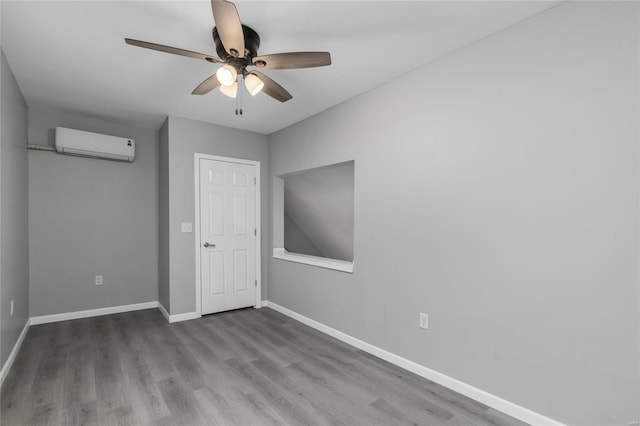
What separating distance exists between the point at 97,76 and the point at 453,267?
339 cm

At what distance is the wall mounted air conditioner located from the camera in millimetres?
3477

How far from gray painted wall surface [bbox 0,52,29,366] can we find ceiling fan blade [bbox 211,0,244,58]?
1.93 m

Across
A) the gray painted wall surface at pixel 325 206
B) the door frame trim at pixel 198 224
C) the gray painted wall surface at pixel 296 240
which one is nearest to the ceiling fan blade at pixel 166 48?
the gray painted wall surface at pixel 325 206

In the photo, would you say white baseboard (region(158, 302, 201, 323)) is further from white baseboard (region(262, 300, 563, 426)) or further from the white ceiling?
the white ceiling

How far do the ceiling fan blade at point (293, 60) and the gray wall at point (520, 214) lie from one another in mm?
1010

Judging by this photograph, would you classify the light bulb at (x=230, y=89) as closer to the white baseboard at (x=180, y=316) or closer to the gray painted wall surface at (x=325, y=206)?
the gray painted wall surface at (x=325, y=206)

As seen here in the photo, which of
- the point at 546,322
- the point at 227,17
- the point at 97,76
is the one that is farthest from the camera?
the point at 97,76

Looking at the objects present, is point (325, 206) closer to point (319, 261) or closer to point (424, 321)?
point (319, 261)

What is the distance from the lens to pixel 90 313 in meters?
3.80

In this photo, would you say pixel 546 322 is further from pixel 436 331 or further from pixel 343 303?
pixel 343 303

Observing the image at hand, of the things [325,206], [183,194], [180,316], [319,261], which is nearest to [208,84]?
[183,194]

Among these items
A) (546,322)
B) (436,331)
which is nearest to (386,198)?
(436,331)

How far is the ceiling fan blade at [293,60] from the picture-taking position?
1.80 meters

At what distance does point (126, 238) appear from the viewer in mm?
4059
